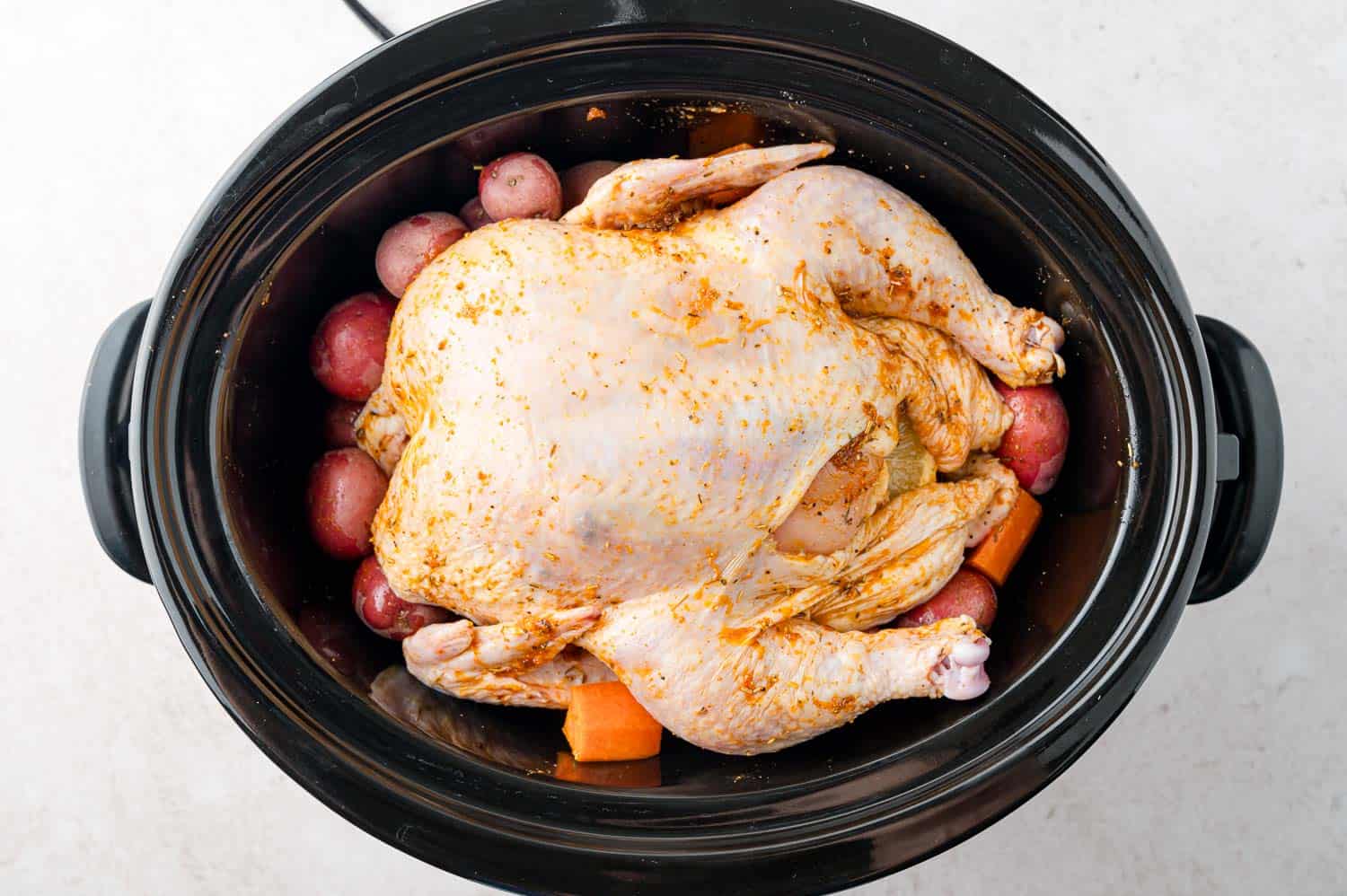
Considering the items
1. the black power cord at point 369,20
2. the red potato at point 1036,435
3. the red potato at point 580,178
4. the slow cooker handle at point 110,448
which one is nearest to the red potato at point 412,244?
the red potato at point 580,178

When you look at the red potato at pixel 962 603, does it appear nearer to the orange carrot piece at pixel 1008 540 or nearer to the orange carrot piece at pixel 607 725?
the orange carrot piece at pixel 1008 540

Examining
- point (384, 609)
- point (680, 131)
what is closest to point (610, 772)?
point (384, 609)

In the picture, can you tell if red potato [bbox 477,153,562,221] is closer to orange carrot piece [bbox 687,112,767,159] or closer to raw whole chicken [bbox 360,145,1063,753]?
raw whole chicken [bbox 360,145,1063,753]

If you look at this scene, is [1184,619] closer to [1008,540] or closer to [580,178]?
[1008,540]

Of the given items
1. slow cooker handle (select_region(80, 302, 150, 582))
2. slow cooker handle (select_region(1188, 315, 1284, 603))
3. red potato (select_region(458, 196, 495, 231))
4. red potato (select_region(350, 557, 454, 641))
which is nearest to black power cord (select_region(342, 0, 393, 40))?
red potato (select_region(458, 196, 495, 231))

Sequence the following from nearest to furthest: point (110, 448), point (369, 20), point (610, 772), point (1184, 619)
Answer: point (110, 448), point (610, 772), point (369, 20), point (1184, 619)

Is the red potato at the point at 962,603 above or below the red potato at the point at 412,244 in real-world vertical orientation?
below
